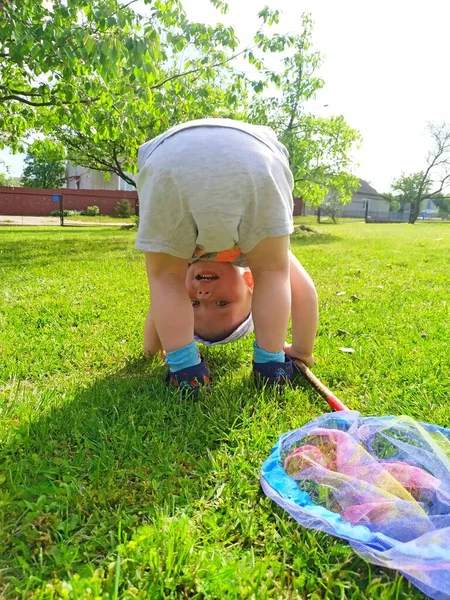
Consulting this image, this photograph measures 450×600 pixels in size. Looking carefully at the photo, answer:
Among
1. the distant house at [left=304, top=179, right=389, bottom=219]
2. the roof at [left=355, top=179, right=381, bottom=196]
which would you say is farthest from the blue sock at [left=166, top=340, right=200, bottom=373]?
the roof at [left=355, top=179, right=381, bottom=196]

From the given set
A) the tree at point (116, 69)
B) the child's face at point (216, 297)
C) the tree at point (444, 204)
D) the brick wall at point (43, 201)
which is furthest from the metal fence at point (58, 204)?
the tree at point (444, 204)

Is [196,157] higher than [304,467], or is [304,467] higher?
[196,157]

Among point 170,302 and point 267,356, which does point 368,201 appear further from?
point 170,302

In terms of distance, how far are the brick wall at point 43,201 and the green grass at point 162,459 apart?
26522 mm

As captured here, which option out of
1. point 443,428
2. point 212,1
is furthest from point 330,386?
point 212,1

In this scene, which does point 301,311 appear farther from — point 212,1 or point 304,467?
point 212,1

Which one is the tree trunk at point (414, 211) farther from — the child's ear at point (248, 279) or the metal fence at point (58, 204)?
the child's ear at point (248, 279)

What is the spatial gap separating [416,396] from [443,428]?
0.36m

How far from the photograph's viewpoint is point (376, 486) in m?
→ 1.10

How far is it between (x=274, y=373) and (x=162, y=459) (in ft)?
1.96

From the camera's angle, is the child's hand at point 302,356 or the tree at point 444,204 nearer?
the child's hand at point 302,356

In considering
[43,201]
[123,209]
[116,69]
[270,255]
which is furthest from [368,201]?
[270,255]

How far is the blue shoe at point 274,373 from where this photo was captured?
1753 mm

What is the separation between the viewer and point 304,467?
3.90ft
